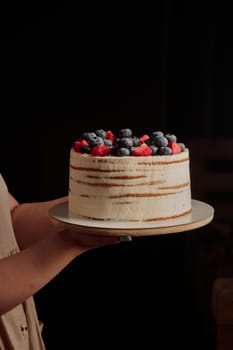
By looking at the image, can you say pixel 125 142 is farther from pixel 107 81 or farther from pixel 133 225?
pixel 107 81

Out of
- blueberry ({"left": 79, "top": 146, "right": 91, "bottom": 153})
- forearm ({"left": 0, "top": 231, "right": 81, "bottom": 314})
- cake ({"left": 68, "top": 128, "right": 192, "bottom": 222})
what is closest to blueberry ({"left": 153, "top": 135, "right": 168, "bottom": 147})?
cake ({"left": 68, "top": 128, "right": 192, "bottom": 222})

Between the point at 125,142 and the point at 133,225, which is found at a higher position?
the point at 125,142

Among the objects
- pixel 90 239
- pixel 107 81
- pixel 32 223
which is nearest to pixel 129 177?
pixel 90 239

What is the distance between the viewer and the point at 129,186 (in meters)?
1.22

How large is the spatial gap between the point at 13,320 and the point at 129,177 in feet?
1.43

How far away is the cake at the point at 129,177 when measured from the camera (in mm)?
1203

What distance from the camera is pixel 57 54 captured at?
2.26m

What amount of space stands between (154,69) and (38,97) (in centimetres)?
43

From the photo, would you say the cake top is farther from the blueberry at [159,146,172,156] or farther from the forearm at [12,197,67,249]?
the forearm at [12,197,67,249]

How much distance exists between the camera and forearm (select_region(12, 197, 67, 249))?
1.50m

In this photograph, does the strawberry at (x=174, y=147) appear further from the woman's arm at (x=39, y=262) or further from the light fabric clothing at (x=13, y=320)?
the light fabric clothing at (x=13, y=320)

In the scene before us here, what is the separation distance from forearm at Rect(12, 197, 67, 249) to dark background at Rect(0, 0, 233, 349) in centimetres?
82

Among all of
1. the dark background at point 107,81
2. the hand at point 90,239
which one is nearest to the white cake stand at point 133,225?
the hand at point 90,239

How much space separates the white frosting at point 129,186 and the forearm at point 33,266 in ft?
0.32
